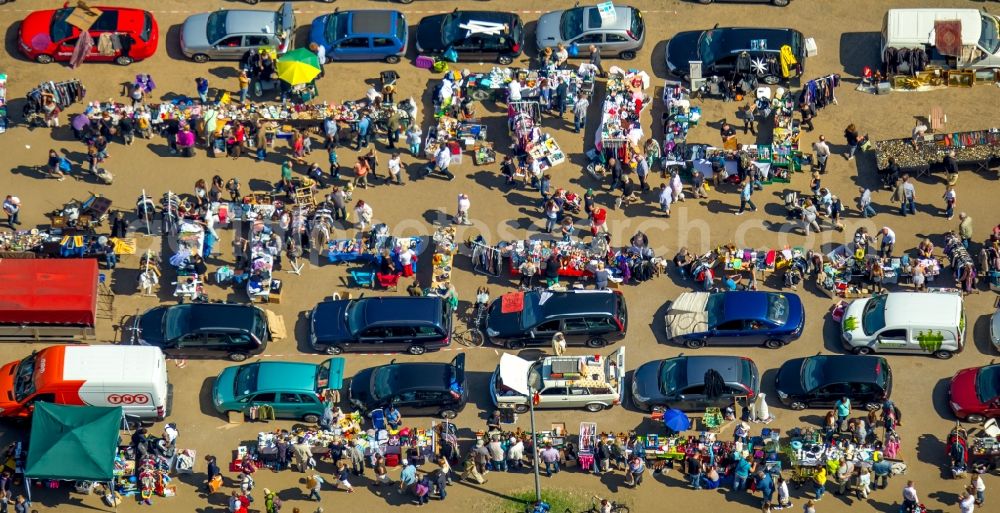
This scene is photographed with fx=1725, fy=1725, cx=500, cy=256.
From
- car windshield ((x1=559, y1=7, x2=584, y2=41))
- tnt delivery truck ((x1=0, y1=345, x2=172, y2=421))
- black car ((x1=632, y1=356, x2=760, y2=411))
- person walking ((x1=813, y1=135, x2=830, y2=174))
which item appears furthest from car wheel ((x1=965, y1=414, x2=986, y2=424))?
tnt delivery truck ((x1=0, y1=345, x2=172, y2=421))

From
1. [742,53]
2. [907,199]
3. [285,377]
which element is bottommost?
[285,377]

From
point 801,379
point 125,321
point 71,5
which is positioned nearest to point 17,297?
point 125,321

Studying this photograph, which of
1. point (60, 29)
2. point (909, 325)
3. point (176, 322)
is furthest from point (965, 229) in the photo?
point (60, 29)

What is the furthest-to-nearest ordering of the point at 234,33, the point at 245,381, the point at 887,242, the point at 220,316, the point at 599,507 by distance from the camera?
the point at 234,33
the point at 887,242
the point at 220,316
the point at 245,381
the point at 599,507

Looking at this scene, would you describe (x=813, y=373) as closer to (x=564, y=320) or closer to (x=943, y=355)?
(x=943, y=355)

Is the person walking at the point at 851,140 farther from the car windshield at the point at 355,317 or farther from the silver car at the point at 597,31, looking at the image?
the car windshield at the point at 355,317

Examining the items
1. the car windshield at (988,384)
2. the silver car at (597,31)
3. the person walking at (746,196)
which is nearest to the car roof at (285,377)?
the person walking at (746,196)
